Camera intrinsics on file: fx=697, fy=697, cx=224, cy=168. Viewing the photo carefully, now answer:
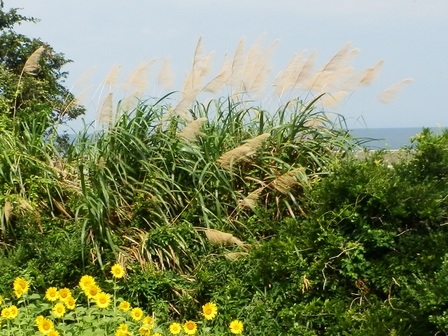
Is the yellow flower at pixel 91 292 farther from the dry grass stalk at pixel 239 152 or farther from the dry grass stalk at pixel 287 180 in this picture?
the dry grass stalk at pixel 287 180

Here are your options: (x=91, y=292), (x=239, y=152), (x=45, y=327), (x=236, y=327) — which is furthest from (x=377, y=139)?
(x=45, y=327)

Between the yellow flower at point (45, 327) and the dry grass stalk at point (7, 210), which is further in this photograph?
the dry grass stalk at point (7, 210)

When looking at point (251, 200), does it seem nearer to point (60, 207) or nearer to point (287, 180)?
point (287, 180)

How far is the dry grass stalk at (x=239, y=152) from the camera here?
4.71 metres

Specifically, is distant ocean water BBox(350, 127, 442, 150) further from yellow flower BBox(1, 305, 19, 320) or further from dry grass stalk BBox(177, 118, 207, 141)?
yellow flower BBox(1, 305, 19, 320)

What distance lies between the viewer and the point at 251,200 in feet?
15.4

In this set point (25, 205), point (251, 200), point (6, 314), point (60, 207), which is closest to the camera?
point (6, 314)

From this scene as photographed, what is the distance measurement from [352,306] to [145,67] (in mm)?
2723

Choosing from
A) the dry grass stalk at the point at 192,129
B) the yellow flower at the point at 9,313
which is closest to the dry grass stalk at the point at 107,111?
the dry grass stalk at the point at 192,129

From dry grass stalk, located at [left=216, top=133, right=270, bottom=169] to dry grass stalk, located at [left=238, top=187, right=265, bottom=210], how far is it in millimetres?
252

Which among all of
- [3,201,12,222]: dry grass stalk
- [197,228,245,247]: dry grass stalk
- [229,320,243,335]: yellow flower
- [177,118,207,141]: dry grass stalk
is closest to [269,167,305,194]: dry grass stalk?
[197,228,245,247]: dry grass stalk

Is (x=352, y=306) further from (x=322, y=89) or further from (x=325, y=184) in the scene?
(x=322, y=89)

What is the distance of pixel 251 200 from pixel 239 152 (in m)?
0.33

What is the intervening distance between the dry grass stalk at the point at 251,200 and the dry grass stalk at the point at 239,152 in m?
0.25
